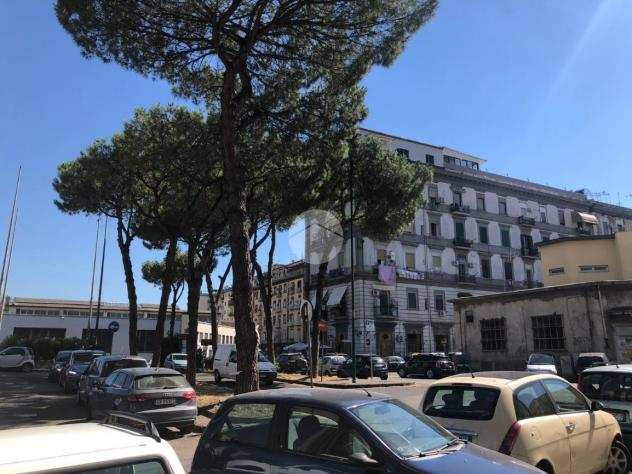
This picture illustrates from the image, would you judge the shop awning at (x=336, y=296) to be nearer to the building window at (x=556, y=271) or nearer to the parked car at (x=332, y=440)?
the building window at (x=556, y=271)

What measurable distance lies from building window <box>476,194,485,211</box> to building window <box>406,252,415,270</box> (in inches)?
404

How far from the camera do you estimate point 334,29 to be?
14.7 meters

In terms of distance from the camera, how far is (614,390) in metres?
8.33

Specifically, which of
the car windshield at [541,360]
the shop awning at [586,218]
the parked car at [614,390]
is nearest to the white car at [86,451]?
the parked car at [614,390]

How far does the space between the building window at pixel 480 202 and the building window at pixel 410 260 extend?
10.3 meters

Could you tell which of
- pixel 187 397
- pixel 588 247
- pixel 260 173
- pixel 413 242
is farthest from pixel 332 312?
pixel 187 397

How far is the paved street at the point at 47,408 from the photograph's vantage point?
10.7 m

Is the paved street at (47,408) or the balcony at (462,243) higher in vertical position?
the balcony at (462,243)

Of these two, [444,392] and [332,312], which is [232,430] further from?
[332,312]

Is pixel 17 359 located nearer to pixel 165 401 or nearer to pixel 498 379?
pixel 165 401

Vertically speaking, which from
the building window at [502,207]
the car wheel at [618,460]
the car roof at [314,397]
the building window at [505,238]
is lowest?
the car wheel at [618,460]

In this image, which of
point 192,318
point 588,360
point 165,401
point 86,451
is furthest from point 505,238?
point 86,451

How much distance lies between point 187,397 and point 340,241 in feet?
81.7

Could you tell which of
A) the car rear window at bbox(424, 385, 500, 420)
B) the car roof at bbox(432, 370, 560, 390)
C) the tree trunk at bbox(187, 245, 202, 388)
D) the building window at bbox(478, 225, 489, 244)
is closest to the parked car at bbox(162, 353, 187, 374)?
the tree trunk at bbox(187, 245, 202, 388)
